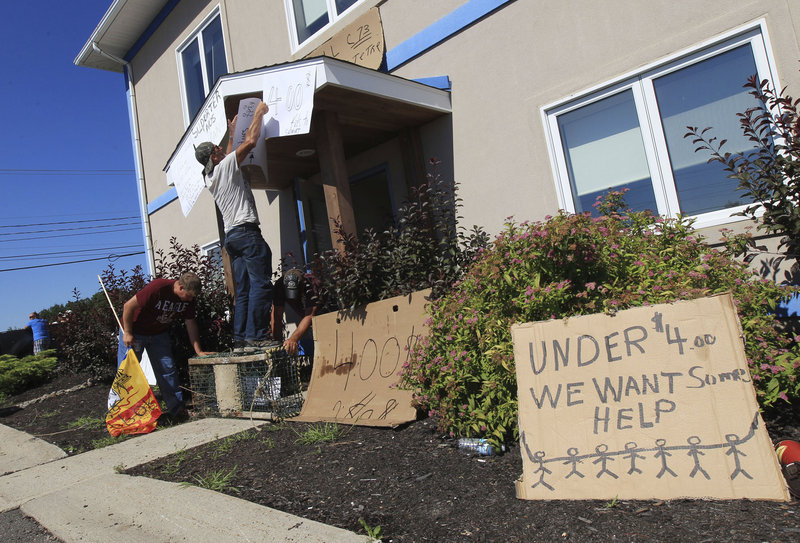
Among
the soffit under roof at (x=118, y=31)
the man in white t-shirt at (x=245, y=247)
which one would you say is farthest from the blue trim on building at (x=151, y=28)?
the man in white t-shirt at (x=245, y=247)

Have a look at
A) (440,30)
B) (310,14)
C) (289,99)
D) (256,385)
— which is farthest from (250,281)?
(310,14)

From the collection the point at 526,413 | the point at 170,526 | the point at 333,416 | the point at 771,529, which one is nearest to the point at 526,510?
the point at 526,413

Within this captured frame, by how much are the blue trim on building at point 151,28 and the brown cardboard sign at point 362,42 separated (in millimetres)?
5421

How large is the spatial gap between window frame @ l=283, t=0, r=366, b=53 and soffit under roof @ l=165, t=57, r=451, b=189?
1.70 m

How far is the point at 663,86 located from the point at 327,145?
3.07m

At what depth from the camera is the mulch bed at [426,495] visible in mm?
1925

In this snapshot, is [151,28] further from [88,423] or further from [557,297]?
[557,297]

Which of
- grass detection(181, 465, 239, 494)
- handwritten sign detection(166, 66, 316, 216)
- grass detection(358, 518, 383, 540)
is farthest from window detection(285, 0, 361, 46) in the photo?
grass detection(358, 518, 383, 540)

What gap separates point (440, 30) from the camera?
5605 millimetres

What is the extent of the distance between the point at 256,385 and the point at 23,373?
7.96 meters

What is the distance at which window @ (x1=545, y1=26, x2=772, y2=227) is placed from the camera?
377cm

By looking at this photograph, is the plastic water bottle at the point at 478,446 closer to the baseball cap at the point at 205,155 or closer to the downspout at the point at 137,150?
the baseball cap at the point at 205,155

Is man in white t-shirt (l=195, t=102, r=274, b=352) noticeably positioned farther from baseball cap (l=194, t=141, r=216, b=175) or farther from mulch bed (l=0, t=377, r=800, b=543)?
mulch bed (l=0, t=377, r=800, b=543)

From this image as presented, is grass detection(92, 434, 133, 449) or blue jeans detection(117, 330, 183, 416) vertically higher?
blue jeans detection(117, 330, 183, 416)
